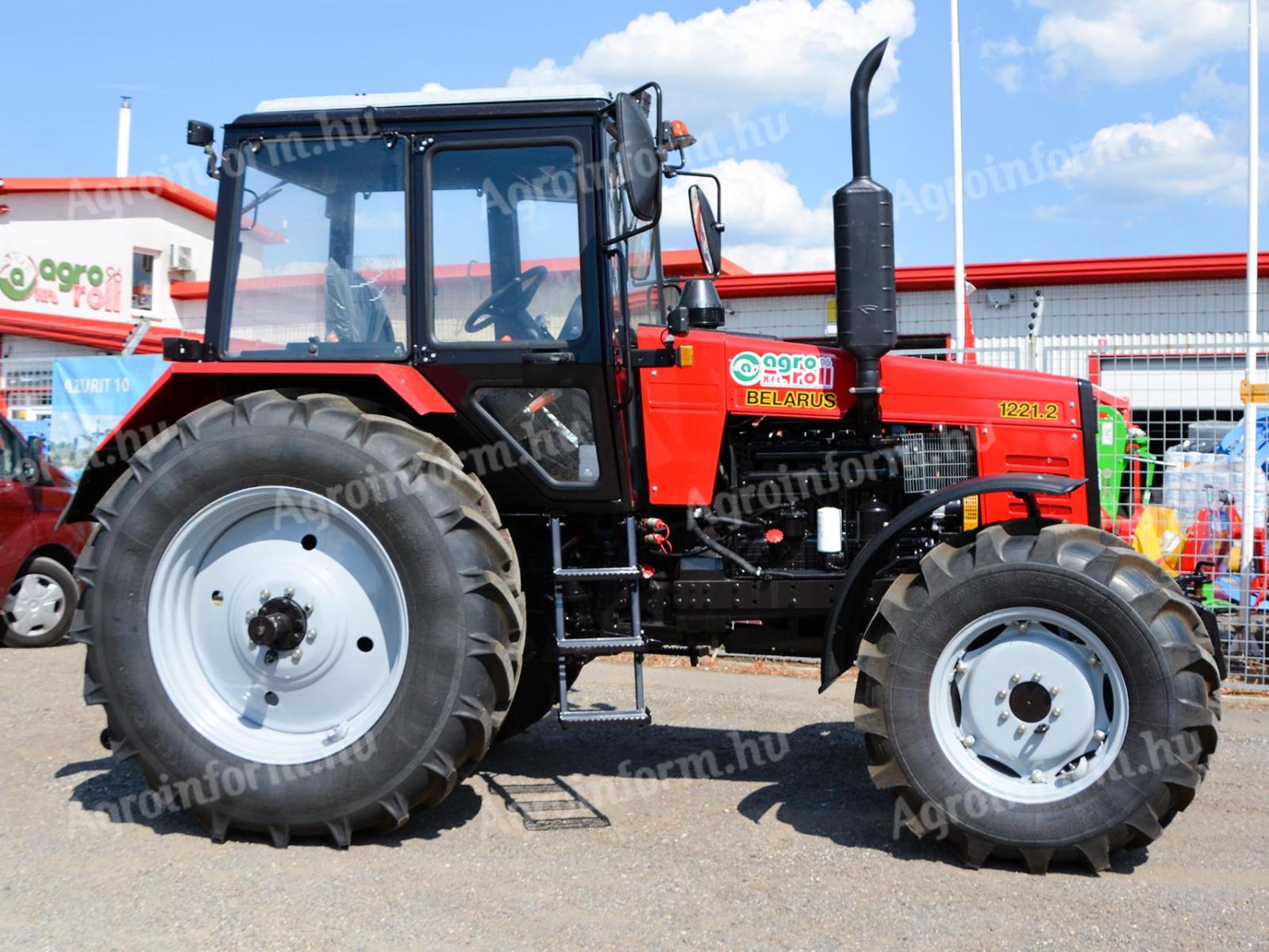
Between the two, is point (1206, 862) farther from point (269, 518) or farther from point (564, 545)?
point (269, 518)

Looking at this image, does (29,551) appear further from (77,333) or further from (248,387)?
(77,333)

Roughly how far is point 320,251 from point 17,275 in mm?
20871

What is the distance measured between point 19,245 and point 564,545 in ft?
72.2

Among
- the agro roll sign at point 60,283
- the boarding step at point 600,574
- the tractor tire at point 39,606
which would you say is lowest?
the tractor tire at point 39,606

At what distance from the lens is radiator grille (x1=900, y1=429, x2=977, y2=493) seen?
15.9 ft

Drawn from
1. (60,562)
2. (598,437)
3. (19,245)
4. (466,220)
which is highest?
(19,245)

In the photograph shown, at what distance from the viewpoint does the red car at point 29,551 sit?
863 cm

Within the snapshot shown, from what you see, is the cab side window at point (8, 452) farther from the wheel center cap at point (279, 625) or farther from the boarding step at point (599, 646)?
the boarding step at point (599, 646)

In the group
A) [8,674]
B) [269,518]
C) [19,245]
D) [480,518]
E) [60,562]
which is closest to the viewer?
[480,518]

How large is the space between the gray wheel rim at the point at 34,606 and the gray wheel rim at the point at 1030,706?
7233mm

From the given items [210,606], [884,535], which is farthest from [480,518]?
[884,535]

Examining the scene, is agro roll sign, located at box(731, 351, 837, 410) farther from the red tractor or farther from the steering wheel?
the steering wheel

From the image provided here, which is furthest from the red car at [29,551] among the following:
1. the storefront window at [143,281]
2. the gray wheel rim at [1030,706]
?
the storefront window at [143,281]

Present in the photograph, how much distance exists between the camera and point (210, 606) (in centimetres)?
436
